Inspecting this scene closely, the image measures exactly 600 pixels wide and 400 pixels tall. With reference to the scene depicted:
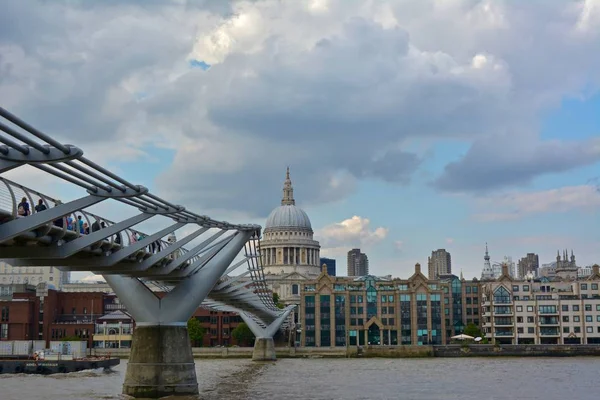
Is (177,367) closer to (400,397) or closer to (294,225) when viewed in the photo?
(400,397)

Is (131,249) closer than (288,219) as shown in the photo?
Yes

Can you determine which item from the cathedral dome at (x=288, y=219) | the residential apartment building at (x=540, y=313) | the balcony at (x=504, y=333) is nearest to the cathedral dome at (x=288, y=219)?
the cathedral dome at (x=288, y=219)

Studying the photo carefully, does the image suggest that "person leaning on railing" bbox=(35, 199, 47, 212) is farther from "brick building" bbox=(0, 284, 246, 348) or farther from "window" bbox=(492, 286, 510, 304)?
"window" bbox=(492, 286, 510, 304)

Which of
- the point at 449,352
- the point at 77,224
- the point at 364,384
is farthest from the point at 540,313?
the point at 77,224

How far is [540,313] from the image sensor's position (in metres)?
114

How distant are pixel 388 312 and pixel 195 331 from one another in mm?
25565

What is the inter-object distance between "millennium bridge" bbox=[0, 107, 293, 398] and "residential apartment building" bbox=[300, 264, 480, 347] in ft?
244

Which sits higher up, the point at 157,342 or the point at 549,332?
the point at 157,342

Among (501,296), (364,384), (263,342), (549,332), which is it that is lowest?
(364,384)

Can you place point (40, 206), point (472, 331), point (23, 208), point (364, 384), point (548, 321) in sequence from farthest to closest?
point (548, 321) → point (472, 331) → point (364, 384) → point (40, 206) → point (23, 208)

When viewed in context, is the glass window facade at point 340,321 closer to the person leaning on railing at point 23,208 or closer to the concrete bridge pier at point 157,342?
the concrete bridge pier at point 157,342

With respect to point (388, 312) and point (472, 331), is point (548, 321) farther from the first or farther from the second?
point (388, 312)

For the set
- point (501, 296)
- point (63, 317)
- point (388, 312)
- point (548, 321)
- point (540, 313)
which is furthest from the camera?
point (63, 317)

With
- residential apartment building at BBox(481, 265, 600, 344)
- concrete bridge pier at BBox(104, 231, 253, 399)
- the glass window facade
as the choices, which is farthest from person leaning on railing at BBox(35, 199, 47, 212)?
the glass window facade
